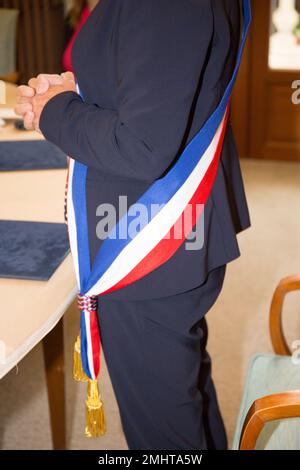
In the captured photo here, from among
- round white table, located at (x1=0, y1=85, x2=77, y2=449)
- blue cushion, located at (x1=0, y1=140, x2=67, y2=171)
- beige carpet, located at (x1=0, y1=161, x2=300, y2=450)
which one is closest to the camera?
round white table, located at (x1=0, y1=85, x2=77, y2=449)

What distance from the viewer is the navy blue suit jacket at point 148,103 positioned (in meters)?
1.10

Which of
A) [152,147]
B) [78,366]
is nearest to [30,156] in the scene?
[78,366]

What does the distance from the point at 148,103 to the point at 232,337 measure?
5.50ft

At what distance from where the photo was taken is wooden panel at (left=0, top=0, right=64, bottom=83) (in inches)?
176

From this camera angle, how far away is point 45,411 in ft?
7.35

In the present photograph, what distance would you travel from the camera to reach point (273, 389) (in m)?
1.50

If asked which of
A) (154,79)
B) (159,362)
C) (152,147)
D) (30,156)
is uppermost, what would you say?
(154,79)

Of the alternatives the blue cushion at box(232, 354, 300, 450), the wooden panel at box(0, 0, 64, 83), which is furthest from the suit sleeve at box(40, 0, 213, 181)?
the wooden panel at box(0, 0, 64, 83)

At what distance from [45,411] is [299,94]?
8.93ft

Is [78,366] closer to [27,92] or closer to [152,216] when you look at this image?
Result: [152,216]

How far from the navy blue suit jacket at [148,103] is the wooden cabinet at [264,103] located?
10.0 ft

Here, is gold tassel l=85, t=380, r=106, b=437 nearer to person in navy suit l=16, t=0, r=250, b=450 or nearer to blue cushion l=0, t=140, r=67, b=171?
person in navy suit l=16, t=0, r=250, b=450

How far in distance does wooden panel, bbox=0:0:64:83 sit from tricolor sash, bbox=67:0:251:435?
11.2 ft

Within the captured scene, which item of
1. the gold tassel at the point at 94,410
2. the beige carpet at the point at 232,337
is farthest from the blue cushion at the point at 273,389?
the beige carpet at the point at 232,337
